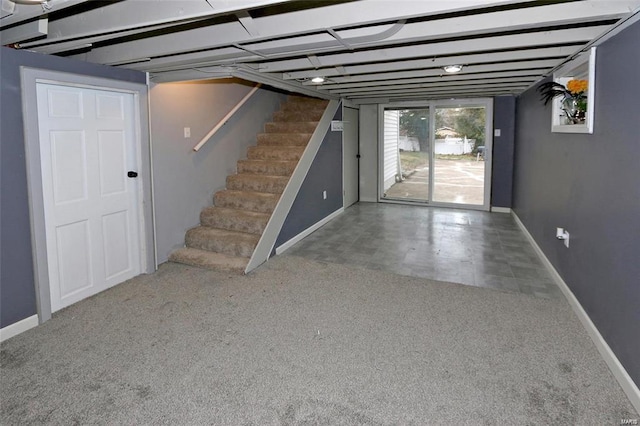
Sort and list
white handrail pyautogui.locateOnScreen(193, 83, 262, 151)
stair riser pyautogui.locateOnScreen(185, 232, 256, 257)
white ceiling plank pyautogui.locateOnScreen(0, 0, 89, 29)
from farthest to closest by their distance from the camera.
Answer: white handrail pyautogui.locateOnScreen(193, 83, 262, 151) < stair riser pyautogui.locateOnScreen(185, 232, 256, 257) < white ceiling plank pyautogui.locateOnScreen(0, 0, 89, 29)

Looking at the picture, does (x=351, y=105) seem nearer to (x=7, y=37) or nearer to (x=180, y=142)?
(x=180, y=142)

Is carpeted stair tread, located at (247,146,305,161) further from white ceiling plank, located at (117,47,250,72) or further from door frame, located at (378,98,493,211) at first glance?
door frame, located at (378,98,493,211)

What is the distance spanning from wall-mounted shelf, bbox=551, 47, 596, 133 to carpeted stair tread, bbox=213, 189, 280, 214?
10.0 feet

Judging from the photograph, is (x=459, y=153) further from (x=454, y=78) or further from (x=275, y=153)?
(x=275, y=153)

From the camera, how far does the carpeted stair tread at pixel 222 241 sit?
14.0 ft

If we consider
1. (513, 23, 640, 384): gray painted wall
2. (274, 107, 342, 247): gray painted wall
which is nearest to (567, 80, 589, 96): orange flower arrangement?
(513, 23, 640, 384): gray painted wall

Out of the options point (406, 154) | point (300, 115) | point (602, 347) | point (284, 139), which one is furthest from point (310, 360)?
point (406, 154)

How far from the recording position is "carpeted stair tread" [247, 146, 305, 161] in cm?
541

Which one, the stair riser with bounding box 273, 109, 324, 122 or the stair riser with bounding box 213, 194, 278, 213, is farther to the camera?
the stair riser with bounding box 273, 109, 324, 122

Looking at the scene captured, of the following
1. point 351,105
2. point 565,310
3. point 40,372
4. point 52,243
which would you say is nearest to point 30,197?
point 52,243

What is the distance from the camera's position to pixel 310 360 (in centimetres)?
251

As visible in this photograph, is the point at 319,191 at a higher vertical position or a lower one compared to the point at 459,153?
lower

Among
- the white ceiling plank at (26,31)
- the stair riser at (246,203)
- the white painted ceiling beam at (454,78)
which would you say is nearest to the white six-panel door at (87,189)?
the white ceiling plank at (26,31)

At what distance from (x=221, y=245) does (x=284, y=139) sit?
6.87 ft
